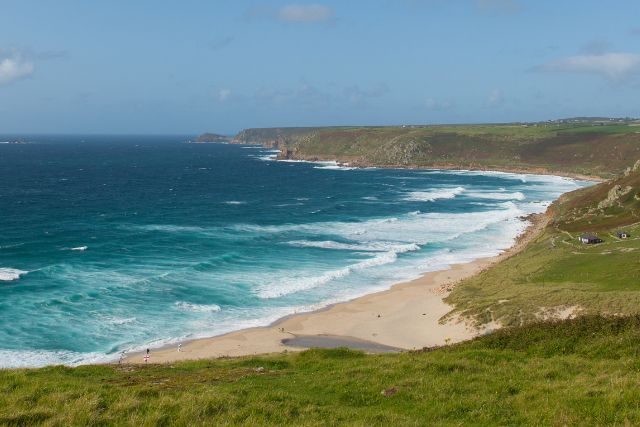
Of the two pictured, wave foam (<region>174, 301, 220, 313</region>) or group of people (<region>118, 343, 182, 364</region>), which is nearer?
group of people (<region>118, 343, 182, 364</region>)

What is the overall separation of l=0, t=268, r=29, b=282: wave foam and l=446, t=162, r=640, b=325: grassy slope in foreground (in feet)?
137

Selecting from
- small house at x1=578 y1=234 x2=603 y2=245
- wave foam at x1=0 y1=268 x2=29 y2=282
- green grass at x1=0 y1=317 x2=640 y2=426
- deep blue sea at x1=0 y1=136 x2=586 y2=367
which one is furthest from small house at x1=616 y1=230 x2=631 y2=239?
wave foam at x1=0 y1=268 x2=29 y2=282

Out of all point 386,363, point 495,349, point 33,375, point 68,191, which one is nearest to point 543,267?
point 495,349

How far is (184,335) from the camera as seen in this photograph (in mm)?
43312

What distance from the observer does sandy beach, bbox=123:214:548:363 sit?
39906 mm

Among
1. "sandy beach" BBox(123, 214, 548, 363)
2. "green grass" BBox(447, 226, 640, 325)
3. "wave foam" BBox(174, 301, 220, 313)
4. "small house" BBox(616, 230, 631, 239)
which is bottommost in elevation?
"sandy beach" BBox(123, 214, 548, 363)

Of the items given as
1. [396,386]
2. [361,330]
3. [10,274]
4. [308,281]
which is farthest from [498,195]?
[396,386]

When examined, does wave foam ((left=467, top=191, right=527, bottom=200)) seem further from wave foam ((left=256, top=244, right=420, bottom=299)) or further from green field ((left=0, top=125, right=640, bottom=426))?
green field ((left=0, top=125, right=640, bottom=426))

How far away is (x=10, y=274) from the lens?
185ft

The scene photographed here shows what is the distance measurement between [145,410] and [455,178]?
167 m

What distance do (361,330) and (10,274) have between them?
118ft

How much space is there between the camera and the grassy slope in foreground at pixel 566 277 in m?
39.1

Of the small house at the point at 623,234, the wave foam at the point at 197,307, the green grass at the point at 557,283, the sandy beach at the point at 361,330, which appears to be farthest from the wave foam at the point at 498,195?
the wave foam at the point at 197,307

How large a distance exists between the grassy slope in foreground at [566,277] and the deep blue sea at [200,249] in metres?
9.90
